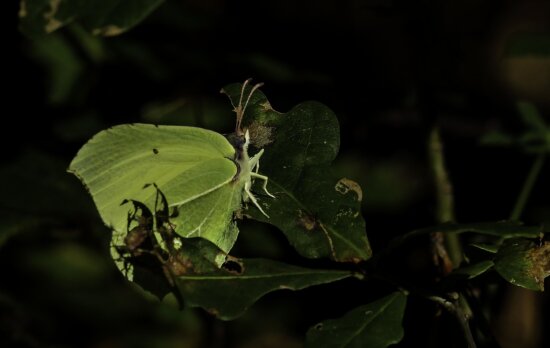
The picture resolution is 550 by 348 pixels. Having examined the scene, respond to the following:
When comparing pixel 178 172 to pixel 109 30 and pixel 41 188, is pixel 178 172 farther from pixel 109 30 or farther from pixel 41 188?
pixel 41 188

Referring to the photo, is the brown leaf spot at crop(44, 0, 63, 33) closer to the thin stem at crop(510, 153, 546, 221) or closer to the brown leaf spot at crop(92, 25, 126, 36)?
the brown leaf spot at crop(92, 25, 126, 36)

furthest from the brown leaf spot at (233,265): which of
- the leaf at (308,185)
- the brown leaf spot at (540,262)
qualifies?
the brown leaf spot at (540,262)

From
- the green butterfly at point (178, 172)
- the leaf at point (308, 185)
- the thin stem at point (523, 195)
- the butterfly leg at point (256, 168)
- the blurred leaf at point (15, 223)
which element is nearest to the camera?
the leaf at point (308, 185)

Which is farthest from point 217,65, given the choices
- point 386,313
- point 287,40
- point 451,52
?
point 386,313

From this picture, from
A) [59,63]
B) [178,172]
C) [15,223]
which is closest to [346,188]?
[178,172]

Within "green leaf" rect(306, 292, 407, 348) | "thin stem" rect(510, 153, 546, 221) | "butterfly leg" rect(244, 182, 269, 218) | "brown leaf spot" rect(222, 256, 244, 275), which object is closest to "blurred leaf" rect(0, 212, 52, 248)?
"butterfly leg" rect(244, 182, 269, 218)

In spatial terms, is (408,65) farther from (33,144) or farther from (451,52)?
(33,144)

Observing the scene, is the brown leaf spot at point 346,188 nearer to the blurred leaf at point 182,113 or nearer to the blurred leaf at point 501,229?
the blurred leaf at point 501,229
